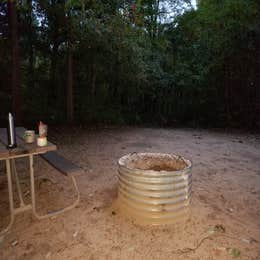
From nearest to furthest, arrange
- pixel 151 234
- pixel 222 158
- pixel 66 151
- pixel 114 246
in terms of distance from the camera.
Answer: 1. pixel 114 246
2. pixel 151 234
3. pixel 222 158
4. pixel 66 151

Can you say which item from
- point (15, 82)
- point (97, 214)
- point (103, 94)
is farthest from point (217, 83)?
point (97, 214)

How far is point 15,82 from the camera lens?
5.09 meters

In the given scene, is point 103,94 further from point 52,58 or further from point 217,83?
point 217,83

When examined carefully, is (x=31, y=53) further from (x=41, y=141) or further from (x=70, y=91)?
(x=41, y=141)

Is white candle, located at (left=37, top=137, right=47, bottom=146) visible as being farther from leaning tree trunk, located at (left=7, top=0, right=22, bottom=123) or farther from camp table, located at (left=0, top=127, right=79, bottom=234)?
leaning tree trunk, located at (left=7, top=0, right=22, bottom=123)

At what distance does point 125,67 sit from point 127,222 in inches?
216

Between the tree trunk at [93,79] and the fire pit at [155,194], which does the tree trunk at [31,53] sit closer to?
the tree trunk at [93,79]

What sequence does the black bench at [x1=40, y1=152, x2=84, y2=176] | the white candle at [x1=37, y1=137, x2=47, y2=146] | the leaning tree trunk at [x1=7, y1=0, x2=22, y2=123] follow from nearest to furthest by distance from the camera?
the white candle at [x1=37, y1=137, x2=47, y2=146]
the black bench at [x1=40, y1=152, x2=84, y2=176]
the leaning tree trunk at [x1=7, y1=0, x2=22, y2=123]

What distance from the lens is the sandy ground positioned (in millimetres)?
1721

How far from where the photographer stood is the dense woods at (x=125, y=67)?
5.64 m

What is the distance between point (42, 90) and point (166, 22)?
18.8 ft

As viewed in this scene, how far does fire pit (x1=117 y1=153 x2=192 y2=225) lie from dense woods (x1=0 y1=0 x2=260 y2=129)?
3.83 metres

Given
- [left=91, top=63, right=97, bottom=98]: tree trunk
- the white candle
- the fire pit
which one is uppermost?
[left=91, top=63, right=97, bottom=98]: tree trunk

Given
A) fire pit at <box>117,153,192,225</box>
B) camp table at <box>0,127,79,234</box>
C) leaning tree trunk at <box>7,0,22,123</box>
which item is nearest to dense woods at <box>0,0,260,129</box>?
leaning tree trunk at <box>7,0,22,123</box>
